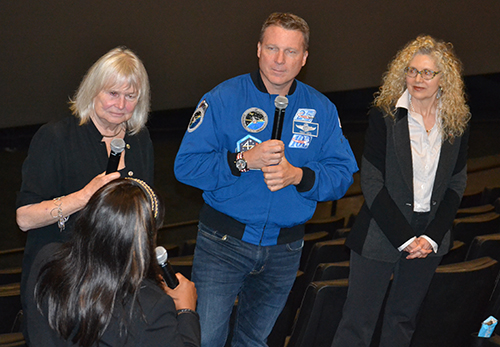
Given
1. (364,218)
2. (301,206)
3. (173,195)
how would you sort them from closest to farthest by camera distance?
(301,206) < (364,218) < (173,195)

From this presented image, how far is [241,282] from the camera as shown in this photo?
1.95 meters

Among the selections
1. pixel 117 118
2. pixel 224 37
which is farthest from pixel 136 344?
pixel 224 37

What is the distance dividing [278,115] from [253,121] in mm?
171

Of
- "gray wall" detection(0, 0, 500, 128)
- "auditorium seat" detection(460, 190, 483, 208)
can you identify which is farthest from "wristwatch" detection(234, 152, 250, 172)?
"gray wall" detection(0, 0, 500, 128)

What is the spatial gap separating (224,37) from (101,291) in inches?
236

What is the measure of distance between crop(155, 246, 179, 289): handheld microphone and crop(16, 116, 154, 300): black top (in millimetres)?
420

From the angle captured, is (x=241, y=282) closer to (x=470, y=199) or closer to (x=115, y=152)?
(x=115, y=152)

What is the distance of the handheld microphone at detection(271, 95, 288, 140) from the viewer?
1.70 m

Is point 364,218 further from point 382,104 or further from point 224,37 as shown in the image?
point 224,37

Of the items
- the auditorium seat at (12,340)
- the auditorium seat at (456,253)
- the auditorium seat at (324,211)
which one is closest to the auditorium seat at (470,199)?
the auditorium seat at (324,211)

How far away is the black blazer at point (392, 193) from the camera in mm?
2178

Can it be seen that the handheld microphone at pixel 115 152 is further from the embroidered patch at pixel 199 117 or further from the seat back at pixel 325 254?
the seat back at pixel 325 254

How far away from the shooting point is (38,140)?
1756mm

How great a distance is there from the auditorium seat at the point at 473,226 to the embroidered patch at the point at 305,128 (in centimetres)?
163
